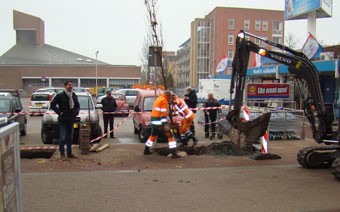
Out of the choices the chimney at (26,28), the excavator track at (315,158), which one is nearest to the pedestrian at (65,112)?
the excavator track at (315,158)

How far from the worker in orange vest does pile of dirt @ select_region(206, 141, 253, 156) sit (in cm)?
55

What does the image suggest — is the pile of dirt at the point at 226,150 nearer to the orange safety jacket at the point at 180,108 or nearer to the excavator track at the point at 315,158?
the orange safety jacket at the point at 180,108

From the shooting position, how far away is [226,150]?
381 inches

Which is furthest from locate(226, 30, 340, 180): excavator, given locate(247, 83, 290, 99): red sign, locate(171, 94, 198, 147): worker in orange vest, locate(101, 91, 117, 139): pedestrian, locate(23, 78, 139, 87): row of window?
locate(23, 78, 139, 87): row of window

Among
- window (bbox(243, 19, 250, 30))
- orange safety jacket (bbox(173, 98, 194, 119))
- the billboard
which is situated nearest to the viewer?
orange safety jacket (bbox(173, 98, 194, 119))

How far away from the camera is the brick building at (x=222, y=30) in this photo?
74438 millimetres

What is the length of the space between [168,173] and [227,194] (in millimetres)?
1703

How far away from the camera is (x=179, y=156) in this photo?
913cm

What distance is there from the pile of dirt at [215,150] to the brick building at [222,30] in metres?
64.8

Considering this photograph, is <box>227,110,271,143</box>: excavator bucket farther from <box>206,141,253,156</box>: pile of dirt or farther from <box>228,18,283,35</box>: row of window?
<box>228,18,283,35</box>: row of window

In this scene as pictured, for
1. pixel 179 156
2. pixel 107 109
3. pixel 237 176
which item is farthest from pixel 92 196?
pixel 107 109

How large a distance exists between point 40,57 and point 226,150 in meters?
82.0

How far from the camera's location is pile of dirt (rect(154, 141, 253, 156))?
9.55 m

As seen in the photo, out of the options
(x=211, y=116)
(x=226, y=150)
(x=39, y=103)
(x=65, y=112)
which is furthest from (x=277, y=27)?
(x=65, y=112)
